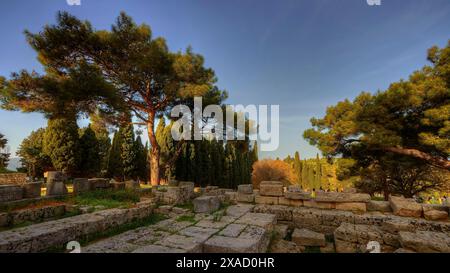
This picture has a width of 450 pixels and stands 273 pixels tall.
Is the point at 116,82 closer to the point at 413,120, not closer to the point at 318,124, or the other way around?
the point at 318,124

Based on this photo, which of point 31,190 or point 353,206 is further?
point 31,190

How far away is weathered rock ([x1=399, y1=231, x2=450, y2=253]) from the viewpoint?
3.13m

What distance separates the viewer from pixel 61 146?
1638 centimetres

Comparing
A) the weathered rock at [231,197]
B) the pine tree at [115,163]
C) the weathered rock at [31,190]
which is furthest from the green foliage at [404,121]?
the pine tree at [115,163]

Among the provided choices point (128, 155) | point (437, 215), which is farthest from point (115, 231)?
point (128, 155)

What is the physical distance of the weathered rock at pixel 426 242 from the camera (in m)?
3.13

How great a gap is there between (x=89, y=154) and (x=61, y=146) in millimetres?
2110

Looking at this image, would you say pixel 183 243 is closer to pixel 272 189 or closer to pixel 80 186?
pixel 272 189

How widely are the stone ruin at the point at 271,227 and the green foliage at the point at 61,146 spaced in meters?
15.1

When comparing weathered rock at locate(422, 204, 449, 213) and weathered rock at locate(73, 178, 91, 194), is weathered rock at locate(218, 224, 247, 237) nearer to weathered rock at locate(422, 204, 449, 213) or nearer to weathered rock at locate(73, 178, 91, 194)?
weathered rock at locate(422, 204, 449, 213)

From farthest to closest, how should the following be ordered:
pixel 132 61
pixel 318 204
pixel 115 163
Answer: pixel 115 163, pixel 132 61, pixel 318 204

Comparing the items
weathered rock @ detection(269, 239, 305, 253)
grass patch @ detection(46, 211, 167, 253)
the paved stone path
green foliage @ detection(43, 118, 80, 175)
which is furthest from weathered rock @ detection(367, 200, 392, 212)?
green foliage @ detection(43, 118, 80, 175)

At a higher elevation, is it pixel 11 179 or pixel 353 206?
pixel 353 206
